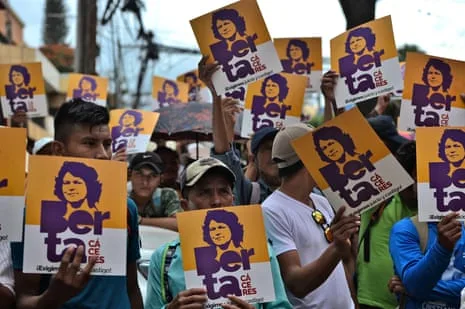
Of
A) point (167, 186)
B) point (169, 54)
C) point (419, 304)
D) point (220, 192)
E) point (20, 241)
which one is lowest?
point (419, 304)

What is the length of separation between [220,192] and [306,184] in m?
0.66

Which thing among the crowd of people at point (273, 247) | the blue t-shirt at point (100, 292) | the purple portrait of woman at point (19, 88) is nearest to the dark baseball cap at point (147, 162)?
the purple portrait of woman at point (19, 88)

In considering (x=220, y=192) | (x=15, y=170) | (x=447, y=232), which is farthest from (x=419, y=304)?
(x=15, y=170)

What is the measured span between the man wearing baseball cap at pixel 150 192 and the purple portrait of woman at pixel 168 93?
362cm

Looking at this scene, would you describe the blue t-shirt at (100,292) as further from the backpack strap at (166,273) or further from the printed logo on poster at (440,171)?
the printed logo on poster at (440,171)

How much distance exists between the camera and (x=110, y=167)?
10.5 feet

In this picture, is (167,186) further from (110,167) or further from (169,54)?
(169,54)

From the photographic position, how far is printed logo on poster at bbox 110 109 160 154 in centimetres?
786

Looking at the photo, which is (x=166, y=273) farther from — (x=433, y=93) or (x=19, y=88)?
(x=19, y=88)

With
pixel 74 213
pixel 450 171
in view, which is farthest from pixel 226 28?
pixel 74 213

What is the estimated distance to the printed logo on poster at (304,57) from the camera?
7.39 metres

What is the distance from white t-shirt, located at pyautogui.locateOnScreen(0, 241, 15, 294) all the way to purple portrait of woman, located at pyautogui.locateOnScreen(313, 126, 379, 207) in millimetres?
1328

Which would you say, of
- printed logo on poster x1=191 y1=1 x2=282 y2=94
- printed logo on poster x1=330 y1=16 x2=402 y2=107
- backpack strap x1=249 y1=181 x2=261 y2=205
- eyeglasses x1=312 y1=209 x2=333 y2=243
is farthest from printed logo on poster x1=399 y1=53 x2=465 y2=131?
eyeglasses x1=312 y1=209 x2=333 y2=243

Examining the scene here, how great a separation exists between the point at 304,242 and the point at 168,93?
7047mm
